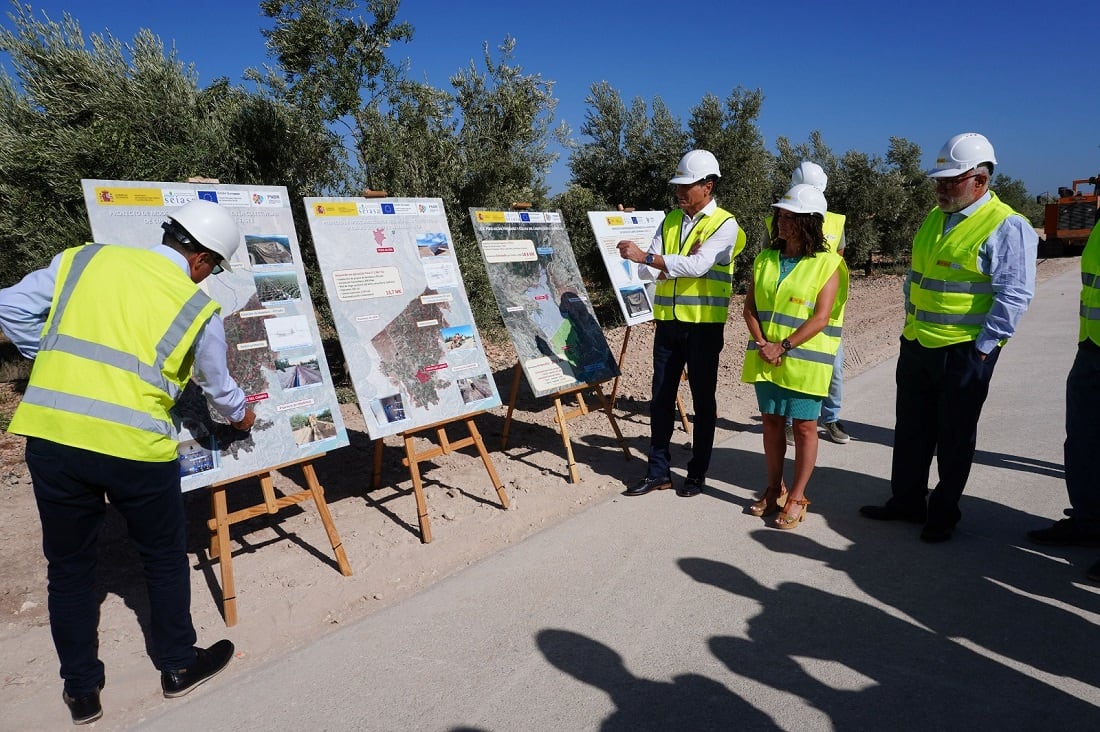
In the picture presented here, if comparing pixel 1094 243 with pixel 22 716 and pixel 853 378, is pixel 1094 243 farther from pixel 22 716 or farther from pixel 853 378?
pixel 22 716

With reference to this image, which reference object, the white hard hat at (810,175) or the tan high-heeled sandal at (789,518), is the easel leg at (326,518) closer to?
the tan high-heeled sandal at (789,518)

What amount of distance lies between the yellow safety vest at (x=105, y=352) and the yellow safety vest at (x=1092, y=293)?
429 centimetres

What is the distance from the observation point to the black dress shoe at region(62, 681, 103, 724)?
8.43 ft

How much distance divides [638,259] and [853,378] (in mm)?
4544

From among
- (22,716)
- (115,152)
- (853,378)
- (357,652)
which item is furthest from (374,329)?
(853,378)

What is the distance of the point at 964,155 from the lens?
3.36 meters

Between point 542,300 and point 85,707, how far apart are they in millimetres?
3620

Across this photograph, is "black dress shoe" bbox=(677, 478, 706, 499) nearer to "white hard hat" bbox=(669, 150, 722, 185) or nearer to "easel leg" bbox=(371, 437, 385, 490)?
"white hard hat" bbox=(669, 150, 722, 185)

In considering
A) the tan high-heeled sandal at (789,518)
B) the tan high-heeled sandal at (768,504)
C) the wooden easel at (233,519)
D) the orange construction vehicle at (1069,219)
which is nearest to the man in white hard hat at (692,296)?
the tan high-heeled sandal at (768,504)

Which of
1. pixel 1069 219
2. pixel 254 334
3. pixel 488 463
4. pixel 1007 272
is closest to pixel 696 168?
pixel 1007 272

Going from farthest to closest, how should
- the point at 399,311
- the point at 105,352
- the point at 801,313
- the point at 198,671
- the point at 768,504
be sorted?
the point at 399,311
the point at 768,504
the point at 801,313
the point at 198,671
the point at 105,352

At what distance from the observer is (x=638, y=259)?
424 centimetres

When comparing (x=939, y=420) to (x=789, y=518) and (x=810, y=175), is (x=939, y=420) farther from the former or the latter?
(x=810, y=175)

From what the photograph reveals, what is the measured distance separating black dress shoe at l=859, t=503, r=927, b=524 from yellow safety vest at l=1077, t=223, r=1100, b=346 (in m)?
1.30
